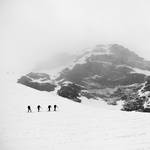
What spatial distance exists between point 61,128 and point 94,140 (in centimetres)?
700

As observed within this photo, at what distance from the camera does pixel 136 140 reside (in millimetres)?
23750

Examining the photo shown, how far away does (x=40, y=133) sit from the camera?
2923 cm

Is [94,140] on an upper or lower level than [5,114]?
lower

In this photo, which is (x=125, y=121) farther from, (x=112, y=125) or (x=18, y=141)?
(x=18, y=141)

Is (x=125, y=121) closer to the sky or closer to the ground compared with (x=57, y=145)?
closer to the sky

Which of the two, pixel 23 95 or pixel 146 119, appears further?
pixel 23 95

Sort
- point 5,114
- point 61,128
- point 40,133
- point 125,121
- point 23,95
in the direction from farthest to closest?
point 23,95 → point 5,114 → point 125,121 → point 61,128 → point 40,133

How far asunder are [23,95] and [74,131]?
34488mm

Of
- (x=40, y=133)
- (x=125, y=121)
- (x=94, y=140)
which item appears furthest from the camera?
(x=125, y=121)

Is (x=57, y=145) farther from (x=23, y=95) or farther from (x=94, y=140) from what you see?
(x=23, y=95)

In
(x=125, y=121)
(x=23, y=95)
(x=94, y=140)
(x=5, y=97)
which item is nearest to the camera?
(x=94, y=140)

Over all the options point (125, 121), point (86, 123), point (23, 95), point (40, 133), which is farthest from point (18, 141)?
point (23, 95)

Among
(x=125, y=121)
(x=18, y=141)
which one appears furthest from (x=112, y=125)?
(x=18, y=141)

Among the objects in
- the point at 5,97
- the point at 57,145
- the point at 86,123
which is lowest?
the point at 57,145
